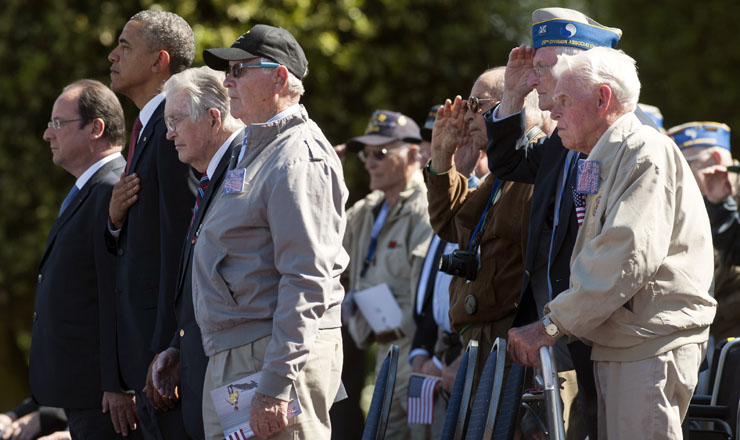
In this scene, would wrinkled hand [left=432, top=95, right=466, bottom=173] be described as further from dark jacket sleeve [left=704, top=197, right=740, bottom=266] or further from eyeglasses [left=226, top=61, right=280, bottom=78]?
dark jacket sleeve [left=704, top=197, right=740, bottom=266]

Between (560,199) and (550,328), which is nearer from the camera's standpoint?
(550,328)

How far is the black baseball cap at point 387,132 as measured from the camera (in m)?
7.18

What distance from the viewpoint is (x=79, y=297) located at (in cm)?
517

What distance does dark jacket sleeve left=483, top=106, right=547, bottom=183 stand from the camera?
4.40 m

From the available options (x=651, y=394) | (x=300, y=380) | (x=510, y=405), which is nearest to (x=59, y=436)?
(x=300, y=380)

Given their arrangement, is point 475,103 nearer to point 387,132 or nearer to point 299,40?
point 387,132

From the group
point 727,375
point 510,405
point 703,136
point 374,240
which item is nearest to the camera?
point 510,405

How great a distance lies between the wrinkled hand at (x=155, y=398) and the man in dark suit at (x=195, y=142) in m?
0.02

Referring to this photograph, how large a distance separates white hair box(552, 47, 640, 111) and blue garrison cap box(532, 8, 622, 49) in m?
0.50

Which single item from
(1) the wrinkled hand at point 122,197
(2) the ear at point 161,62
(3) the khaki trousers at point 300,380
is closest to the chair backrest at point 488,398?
(3) the khaki trousers at point 300,380

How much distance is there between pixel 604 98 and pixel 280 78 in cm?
126

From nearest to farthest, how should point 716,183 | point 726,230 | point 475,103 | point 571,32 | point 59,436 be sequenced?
point 571,32 → point 475,103 → point 59,436 → point 726,230 → point 716,183

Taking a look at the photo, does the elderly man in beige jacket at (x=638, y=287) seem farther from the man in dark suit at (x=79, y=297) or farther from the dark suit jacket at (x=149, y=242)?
the man in dark suit at (x=79, y=297)

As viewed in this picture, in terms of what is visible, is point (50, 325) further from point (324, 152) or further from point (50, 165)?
point (50, 165)
